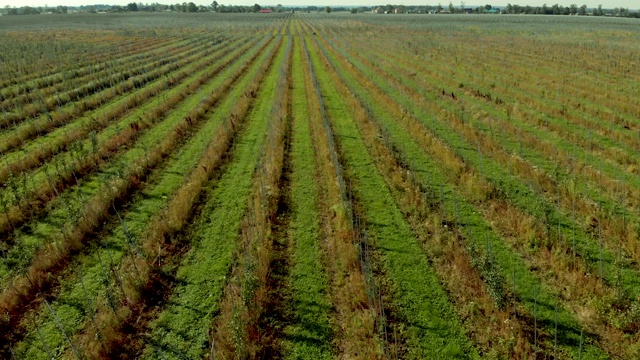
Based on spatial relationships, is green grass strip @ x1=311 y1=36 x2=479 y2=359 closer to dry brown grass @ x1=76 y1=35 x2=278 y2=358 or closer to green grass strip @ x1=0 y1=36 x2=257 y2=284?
dry brown grass @ x1=76 y1=35 x2=278 y2=358

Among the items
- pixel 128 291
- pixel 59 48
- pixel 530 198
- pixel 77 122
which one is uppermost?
pixel 59 48

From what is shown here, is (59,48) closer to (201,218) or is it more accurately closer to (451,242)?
(201,218)

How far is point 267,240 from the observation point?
979 cm

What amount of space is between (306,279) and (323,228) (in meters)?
2.13

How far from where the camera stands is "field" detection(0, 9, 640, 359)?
23.4 ft

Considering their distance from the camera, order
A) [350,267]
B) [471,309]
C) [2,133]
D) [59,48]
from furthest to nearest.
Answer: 1. [59,48]
2. [2,133]
3. [350,267]
4. [471,309]

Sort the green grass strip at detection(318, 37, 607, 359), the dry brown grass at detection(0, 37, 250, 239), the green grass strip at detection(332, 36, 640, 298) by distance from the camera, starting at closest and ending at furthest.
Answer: the green grass strip at detection(318, 37, 607, 359), the green grass strip at detection(332, 36, 640, 298), the dry brown grass at detection(0, 37, 250, 239)

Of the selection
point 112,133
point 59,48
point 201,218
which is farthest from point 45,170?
point 59,48

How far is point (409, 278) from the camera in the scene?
27.7ft

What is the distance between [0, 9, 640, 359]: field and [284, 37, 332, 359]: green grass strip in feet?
0.15

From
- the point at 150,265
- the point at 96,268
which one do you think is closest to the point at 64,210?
the point at 96,268

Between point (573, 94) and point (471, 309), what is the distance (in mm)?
20105

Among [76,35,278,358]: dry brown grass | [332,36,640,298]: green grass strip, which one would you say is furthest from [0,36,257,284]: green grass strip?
[332,36,640,298]: green grass strip

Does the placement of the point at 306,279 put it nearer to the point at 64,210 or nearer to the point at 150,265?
the point at 150,265
